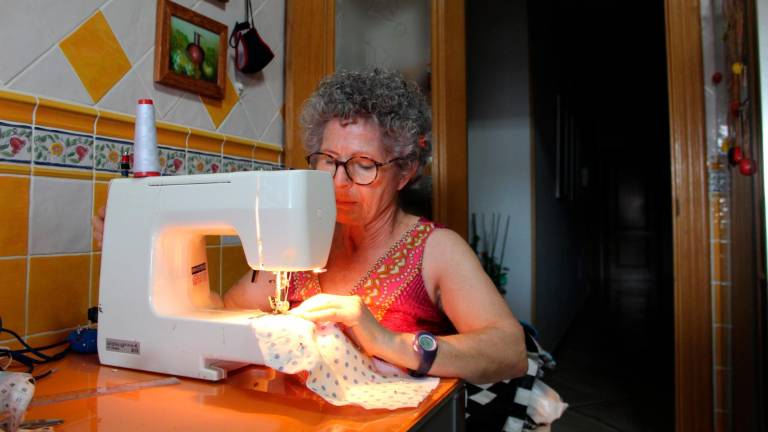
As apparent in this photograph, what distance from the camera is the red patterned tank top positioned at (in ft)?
3.49

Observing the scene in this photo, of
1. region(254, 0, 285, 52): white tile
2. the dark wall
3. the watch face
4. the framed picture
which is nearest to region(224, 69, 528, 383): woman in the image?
the watch face

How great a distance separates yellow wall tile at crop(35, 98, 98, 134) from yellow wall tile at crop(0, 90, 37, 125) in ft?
0.06

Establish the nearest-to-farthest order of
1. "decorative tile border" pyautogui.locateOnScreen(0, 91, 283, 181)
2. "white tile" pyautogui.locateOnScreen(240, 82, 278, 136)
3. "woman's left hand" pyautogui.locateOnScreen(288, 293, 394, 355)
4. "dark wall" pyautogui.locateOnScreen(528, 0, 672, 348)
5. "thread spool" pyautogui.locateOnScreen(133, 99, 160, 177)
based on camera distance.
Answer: "woman's left hand" pyautogui.locateOnScreen(288, 293, 394, 355) < "thread spool" pyautogui.locateOnScreen(133, 99, 160, 177) < "decorative tile border" pyautogui.locateOnScreen(0, 91, 283, 181) < "white tile" pyautogui.locateOnScreen(240, 82, 278, 136) < "dark wall" pyautogui.locateOnScreen(528, 0, 672, 348)

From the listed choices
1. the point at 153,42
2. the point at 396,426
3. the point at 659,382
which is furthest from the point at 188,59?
the point at 659,382

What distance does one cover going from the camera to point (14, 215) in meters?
1.02

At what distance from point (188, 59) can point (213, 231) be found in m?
0.78

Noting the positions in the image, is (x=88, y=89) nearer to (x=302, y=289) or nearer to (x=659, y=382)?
(x=302, y=289)

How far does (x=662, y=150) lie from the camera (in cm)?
690

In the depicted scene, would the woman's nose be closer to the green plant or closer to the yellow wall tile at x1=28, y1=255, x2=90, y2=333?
the yellow wall tile at x1=28, y1=255, x2=90, y2=333

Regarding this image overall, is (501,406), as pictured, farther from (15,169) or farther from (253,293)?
(15,169)

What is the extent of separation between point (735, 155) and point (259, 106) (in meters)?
1.46

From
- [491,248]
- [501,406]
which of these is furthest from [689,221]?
[491,248]

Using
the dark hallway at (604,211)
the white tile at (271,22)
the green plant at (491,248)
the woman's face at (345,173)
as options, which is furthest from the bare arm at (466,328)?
the green plant at (491,248)

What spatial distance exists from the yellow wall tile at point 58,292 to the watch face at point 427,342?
2.73 feet
